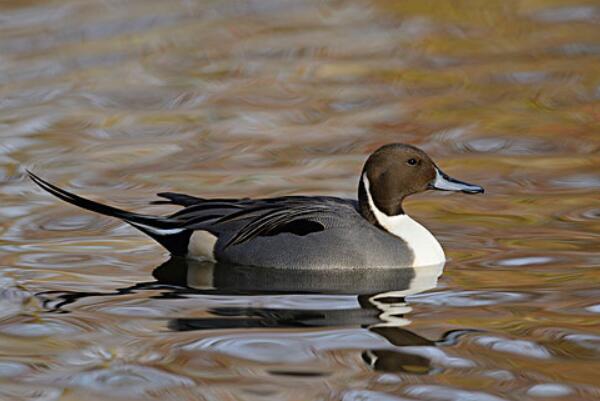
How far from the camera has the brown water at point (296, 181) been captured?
19.4ft

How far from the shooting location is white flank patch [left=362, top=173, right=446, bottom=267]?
291 inches

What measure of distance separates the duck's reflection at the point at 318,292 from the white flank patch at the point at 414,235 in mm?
53

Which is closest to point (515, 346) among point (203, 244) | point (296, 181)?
point (203, 244)

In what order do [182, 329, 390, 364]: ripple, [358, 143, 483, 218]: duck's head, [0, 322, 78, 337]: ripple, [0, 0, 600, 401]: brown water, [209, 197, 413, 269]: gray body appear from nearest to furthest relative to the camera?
[0, 0, 600, 401]: brown water < [182, 329, 390, 364]: ripple < [0, 322, 78, 337]: ripple < [209, 197, 413, 269]: gray body < [358, 143, 483, 218]: duck's head

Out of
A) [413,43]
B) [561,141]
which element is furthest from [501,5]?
[561,141]

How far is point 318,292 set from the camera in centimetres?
701

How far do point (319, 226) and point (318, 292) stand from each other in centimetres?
46

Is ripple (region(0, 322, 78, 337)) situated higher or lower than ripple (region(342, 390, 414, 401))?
higher

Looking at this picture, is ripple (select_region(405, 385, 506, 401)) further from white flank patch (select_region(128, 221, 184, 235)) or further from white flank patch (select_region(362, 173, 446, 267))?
white flank patch (select_region(128, 221, 184, 235))

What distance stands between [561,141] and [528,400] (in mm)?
4592

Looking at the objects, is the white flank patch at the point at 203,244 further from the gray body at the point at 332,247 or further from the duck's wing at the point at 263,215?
the gray body at the point at 332,247

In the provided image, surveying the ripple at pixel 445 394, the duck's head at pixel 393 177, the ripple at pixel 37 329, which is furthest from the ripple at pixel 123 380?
the duck's head at pixel 393 177

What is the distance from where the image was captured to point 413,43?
12.6 m

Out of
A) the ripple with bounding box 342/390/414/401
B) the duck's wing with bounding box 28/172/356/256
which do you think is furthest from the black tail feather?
the ripple with bounding box 342/390/414/401
